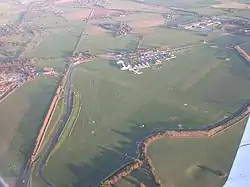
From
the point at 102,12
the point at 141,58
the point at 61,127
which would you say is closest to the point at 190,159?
the point at 61,127


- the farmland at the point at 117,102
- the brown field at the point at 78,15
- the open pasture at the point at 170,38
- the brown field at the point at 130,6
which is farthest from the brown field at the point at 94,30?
the brown field at the point at 130,6

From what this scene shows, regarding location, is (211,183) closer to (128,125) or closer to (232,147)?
(232,147)

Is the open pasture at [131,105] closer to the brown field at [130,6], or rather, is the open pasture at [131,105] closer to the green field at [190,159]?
the green field at [190,159]

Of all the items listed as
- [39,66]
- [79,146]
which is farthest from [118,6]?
[79,146]

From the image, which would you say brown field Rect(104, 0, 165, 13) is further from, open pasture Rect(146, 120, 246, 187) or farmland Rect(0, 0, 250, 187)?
open pasture Rect(146, 120, 246, 187)

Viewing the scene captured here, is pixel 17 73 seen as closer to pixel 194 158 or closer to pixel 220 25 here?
pixel 194 158
